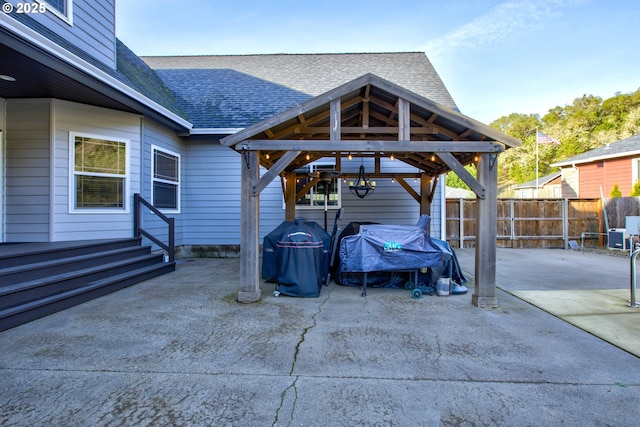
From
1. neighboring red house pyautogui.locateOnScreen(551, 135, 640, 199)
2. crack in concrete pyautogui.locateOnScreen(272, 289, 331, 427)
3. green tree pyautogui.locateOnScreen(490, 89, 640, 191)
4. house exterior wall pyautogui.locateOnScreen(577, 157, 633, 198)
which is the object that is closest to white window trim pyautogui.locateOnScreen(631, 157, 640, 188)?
neighboring red house pyautogui.locateOnScreen(551, 135, 640, 199)

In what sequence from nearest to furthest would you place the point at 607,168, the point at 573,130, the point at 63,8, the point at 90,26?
the point at 63,8 → the point at 90,26 → the point at 607,168 → the point at 573,130

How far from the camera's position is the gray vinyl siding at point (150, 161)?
7.00 meters

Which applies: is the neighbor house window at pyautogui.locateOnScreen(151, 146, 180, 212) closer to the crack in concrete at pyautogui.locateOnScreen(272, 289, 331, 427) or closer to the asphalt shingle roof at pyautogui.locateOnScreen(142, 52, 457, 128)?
the asphalt shingle roof at pyautogui.locateOnScreen(142, 52, 457, 128)

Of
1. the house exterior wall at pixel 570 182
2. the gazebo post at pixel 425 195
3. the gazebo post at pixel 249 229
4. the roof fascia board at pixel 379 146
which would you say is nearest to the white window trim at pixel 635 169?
the house exterior wall at pixel 570 182

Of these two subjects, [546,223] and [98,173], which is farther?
[546,223]

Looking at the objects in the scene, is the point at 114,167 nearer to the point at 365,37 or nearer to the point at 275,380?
the point at 275,380

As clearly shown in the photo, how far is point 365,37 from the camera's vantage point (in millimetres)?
18266

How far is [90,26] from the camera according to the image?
600cm

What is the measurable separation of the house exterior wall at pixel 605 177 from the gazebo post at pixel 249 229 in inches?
658

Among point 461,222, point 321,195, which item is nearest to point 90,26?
point 321,195

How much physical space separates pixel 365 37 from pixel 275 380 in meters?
19.5

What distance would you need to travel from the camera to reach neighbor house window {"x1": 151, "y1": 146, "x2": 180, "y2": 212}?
7.44 meters

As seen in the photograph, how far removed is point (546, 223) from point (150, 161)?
12333 mm

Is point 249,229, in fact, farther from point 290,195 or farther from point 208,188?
point 208,188
